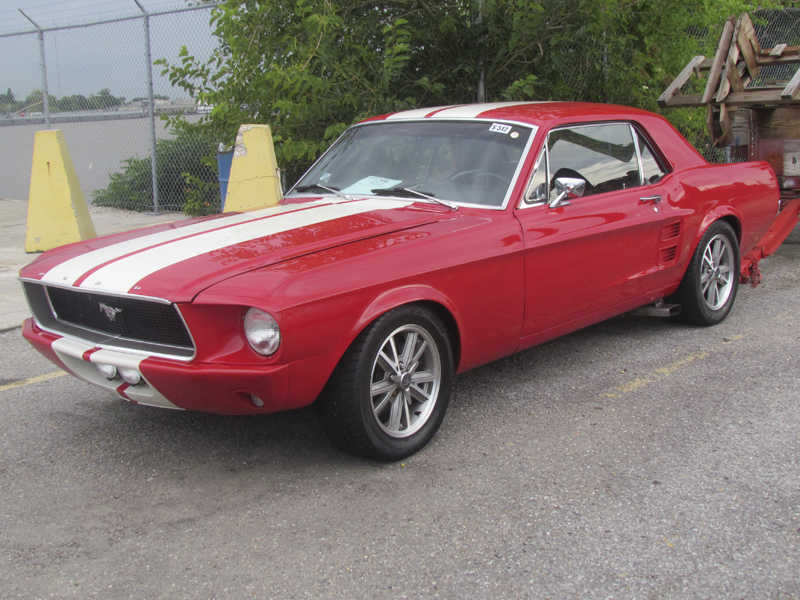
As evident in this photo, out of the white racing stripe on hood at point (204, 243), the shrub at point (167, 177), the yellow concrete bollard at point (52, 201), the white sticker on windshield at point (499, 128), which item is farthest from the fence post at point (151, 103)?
the white sticker on windshield at point (499, 128)

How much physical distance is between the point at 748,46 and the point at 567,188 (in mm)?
4497

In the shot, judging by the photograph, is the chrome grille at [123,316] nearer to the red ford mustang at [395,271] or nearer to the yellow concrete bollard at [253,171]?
the red ford mustang at [395,271]

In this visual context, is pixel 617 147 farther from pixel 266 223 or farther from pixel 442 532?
pixel 442 532

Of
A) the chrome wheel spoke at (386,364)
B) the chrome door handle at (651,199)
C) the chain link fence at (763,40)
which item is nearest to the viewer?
the chrome wheel spoke at (386,364)

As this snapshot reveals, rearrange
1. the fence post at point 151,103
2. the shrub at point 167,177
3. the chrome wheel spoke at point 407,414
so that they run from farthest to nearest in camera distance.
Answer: the shrub at point 167,177
the fence post at point 151,103
the chrome wheel spoke at point 407,414

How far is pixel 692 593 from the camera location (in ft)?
7.44

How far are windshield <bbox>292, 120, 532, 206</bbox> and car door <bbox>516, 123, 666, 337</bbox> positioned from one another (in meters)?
0.18

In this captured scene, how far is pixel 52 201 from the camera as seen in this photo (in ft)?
24.9

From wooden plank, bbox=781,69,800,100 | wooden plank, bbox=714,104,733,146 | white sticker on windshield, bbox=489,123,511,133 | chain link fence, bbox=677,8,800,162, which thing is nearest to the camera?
white sticker on windshield, bbox=489,123,511,133

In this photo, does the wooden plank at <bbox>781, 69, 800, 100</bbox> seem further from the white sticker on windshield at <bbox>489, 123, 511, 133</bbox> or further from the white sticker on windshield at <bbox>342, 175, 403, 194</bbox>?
the white sticker on windshield at <bbox>342, 175, 403, 194</bbox>

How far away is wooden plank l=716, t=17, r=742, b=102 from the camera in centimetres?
675

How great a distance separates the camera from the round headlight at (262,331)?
2666 mm

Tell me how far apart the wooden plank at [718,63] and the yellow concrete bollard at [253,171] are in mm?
3989

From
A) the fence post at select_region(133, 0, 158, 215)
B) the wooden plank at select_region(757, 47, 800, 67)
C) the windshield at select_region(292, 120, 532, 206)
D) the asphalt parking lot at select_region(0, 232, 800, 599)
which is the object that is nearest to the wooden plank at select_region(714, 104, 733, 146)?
the wooden plank at select_region(757, 47, 800, 67)
